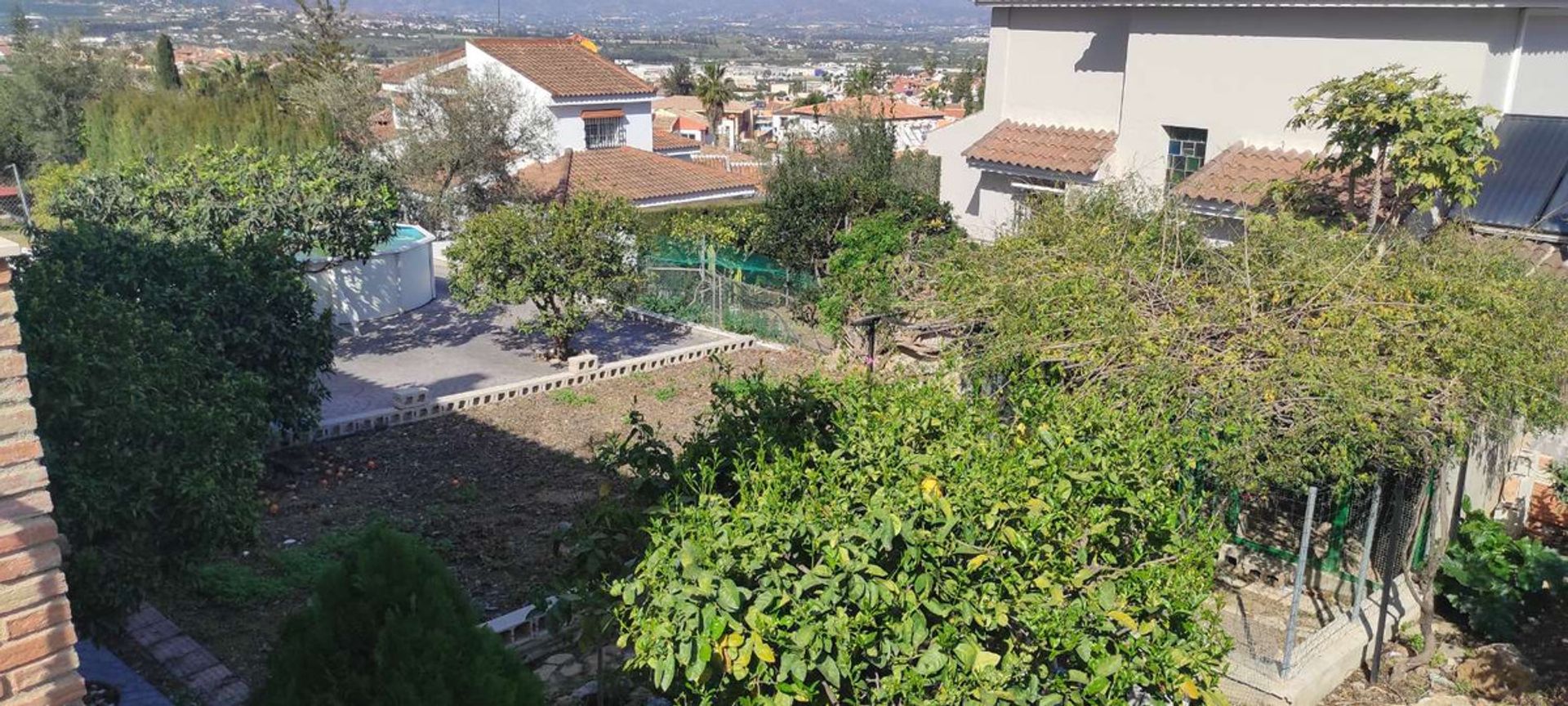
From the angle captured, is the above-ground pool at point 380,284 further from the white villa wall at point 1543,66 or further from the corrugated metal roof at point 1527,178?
the white villa wall at point 1543,66

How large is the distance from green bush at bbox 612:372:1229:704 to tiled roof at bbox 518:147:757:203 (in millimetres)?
22234

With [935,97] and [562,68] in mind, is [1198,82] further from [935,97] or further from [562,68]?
[935,97]

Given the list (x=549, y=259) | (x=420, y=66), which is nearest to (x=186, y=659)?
(x=549, y=259)

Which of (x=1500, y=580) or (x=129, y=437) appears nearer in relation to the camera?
(x=129, y=437)

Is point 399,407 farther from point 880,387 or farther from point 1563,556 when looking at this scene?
point 1563,556

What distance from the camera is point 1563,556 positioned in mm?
8758

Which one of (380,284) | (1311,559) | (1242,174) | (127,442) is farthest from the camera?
(380,284)

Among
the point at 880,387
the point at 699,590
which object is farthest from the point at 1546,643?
the point at 699,590

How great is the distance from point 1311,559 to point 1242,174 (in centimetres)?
782

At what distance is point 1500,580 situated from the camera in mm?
8227

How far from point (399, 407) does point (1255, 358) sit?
9468mm

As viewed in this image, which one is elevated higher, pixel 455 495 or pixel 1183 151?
pixel 1183 151

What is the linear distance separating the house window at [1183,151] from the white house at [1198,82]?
2 cm

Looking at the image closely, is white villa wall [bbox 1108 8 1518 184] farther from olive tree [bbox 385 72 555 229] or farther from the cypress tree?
the cypress tree
